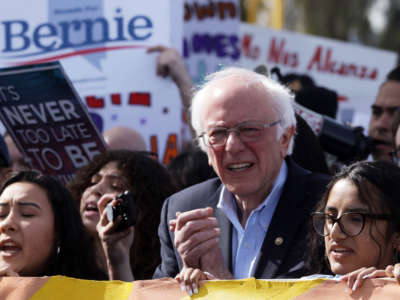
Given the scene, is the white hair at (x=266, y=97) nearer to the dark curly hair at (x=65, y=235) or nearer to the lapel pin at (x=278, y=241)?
the lapel pin at (x=278, y=241)

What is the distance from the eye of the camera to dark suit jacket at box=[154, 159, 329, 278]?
3340mm

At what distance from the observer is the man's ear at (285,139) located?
3.57 m

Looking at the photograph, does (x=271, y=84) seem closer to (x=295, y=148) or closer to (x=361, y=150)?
(x=295, y=148)

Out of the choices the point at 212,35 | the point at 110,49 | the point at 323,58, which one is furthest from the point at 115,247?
the point at 323,58

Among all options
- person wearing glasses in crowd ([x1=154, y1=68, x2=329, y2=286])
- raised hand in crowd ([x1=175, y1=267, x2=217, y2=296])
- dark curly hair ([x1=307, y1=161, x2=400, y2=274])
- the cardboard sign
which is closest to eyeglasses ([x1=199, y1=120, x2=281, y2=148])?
person wearing glasses in crowd ([x1=154, y1=68, x2=329, y2=286])

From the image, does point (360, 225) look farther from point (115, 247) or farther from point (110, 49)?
point (110, 49)

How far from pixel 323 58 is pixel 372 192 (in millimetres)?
5565

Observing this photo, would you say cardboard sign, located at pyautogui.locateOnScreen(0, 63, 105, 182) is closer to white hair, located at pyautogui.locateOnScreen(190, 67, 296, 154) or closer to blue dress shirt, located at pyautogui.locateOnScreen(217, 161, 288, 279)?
white hair, located at pyautogui.locateOnScreen(190, 67, 296, 154)

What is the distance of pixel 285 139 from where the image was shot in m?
3.59

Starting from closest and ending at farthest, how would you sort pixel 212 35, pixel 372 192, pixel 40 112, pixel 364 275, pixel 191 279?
pixel 364 275, pixel 191 279, pixel 372 192, pixel 40 112, pixel 212 35

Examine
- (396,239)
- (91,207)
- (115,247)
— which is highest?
(396,239)

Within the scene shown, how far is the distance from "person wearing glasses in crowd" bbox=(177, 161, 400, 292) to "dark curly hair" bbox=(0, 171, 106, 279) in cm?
101

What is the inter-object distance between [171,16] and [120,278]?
2143 mm

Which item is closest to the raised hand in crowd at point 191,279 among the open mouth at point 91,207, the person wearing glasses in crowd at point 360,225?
the person wearing glasses in crowd at point 360,225
